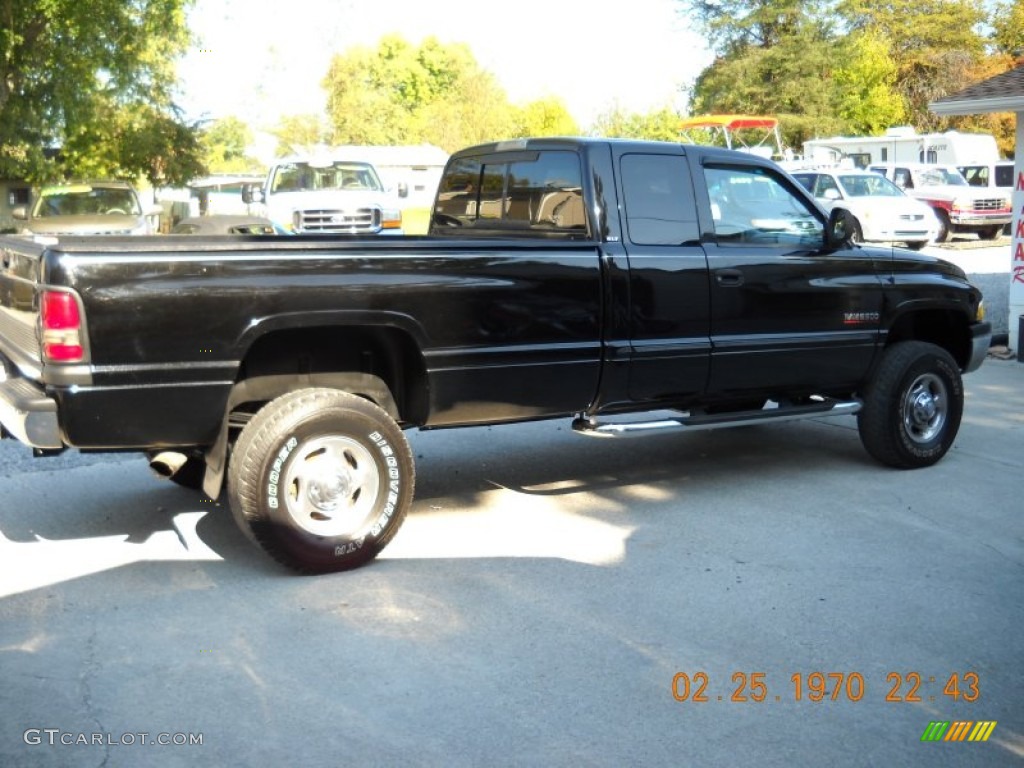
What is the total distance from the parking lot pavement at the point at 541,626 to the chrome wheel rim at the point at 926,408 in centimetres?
26

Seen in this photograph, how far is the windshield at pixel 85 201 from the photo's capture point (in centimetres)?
2123

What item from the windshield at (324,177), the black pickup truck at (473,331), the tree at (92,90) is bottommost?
the black pickup truck at (473,331)

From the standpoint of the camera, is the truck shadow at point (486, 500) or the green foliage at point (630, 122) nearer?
A: the truck shadow at point (486, 500)

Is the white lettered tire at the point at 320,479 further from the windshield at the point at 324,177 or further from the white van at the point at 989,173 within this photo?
the white van at the point at 989,173

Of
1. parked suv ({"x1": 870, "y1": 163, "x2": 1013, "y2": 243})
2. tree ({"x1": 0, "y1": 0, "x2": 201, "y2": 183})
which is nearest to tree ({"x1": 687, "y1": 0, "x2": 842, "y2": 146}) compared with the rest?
parked suv ({"x1": 870, "y1": 163, "x2": 1013, "y2": 243})

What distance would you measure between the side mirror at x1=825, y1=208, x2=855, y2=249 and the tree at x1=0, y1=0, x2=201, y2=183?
1979 cm

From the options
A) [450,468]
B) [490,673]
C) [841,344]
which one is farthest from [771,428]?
[490,673]

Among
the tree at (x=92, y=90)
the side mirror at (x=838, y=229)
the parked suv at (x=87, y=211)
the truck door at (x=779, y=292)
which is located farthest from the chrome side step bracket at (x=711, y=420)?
the tree at (x=92, y=90)

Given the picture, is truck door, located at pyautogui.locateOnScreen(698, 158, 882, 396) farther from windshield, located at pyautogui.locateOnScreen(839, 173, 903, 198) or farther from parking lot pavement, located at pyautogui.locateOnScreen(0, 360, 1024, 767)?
windshield, located at pyautogui.locateOnScreen(839, 173, 903, 198)

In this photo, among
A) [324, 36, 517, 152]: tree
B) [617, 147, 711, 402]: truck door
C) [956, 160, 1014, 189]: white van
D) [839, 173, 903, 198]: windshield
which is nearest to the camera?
[617, 147, 711, 402]: truck door

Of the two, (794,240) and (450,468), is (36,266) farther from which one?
(794,240)

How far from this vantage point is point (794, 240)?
7.00 meters

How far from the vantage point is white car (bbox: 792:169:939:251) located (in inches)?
941

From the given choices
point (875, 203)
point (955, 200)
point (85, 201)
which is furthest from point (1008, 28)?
point (85, 201)
